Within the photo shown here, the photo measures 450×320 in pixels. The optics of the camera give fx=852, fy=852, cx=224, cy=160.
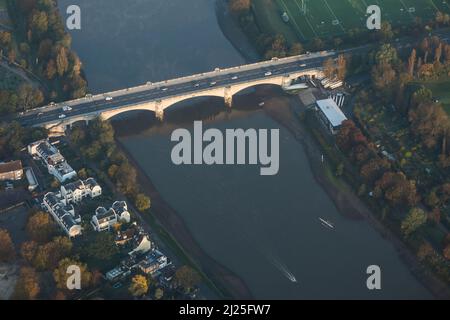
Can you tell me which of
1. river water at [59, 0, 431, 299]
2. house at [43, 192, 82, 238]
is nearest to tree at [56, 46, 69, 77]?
river water at [59, 0, 431, 299]

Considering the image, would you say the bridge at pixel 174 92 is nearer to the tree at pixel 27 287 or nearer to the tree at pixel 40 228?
the tree at pixel 40 228

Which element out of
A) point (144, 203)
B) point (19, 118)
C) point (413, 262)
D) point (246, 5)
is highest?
point (246, 5)

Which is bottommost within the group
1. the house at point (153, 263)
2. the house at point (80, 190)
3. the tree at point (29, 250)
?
the house at point (153, 263)

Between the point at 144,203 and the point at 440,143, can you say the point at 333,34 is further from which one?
the point at 144,203

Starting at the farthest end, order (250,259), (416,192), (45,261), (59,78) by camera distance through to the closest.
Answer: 1. (59,78)
2. (416,192)
3. (250,259)
4. (45,261)

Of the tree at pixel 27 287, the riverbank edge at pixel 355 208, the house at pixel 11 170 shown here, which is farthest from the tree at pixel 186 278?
the house at pixel 11 170

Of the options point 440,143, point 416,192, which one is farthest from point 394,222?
point 440,143
